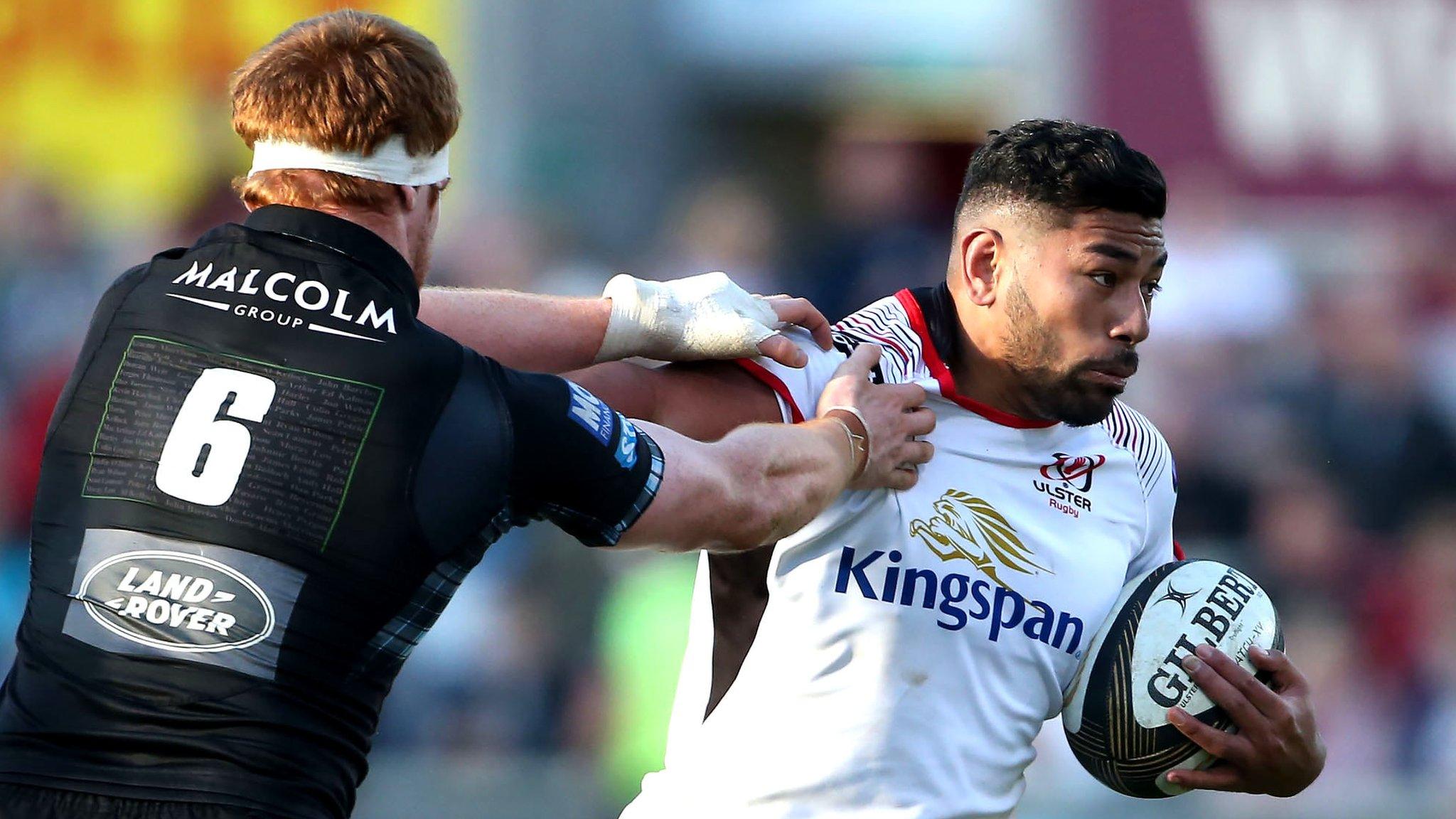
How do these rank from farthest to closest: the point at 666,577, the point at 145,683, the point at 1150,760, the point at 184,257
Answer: the point at 666,577 → the point at 1150,760 → the point at 184,257 → the point at 145,683

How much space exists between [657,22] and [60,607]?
10.7 meters

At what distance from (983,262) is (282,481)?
1.90 m

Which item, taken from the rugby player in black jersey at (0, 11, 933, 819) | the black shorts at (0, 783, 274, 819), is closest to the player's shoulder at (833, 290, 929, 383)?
the rugby player in black jersey at (0, 11, 933, 819)

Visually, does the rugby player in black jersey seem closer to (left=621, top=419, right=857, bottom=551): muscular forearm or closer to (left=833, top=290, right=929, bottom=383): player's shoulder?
(left=621, top=419, right=857, bottom=551): muscular forearm

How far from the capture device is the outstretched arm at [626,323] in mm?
4148

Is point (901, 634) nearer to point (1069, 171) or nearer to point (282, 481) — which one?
point (1069, 171)

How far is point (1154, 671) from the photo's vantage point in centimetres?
422

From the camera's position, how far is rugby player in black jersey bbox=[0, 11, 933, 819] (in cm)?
323

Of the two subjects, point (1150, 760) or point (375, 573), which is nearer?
point (375, 573)

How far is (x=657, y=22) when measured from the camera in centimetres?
1349

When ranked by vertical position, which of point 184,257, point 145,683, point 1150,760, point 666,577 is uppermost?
point 184,257

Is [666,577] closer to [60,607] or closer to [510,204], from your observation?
[510,204]

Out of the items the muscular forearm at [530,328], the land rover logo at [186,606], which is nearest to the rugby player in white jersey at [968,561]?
the muscular forearm at [530,328]

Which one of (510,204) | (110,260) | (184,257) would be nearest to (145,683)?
(184,257)
